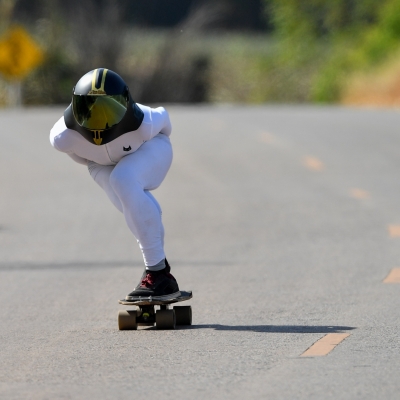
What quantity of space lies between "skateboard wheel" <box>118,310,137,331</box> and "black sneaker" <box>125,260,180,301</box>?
11 cm

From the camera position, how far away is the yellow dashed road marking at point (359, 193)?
664 inches

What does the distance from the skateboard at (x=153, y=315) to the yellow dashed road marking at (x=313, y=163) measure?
12.4 meters

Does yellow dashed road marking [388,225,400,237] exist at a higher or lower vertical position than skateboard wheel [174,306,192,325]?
higher

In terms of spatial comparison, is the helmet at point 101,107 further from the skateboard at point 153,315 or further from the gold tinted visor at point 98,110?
the skateboard at point 153,315

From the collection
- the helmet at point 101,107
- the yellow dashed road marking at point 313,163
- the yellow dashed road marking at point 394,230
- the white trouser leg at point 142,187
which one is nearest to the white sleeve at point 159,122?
the white trouser leg at point 142,187

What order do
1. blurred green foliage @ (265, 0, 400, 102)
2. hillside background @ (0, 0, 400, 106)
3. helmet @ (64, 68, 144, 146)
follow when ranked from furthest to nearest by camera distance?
blurred green foliage @ (265, 0, 400, 102), hillside background @ (0, 0, 400, 106), helmet @ (64, 68, 144, 146)

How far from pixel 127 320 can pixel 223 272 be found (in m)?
2.93

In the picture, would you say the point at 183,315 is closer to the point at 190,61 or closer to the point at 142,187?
the point at 142,187

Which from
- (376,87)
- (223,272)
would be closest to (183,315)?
(223,272)

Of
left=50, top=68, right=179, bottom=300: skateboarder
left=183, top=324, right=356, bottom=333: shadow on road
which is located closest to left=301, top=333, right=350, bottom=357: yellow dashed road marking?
left=183, top=324, right=356, bottom=333: shadow on road

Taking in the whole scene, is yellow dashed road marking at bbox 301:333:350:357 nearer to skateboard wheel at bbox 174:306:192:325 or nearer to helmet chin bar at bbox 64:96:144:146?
skateboard wheel at bbox 174:306:192:325

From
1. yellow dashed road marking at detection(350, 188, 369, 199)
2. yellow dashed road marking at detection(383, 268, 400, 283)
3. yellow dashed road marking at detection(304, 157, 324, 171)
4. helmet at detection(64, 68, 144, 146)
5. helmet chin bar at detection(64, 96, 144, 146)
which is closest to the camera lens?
helmet at detection(64, 68, 144, 146)

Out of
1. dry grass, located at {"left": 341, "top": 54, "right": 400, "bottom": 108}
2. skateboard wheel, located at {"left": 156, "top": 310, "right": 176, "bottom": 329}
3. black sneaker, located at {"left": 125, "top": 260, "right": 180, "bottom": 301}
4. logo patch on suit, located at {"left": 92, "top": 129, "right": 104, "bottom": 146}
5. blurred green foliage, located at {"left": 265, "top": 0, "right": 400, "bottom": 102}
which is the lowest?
skateboard wheel, located at {"left": 156, "top": 310, "right": 176, "bottom": 329}

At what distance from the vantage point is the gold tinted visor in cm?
762
